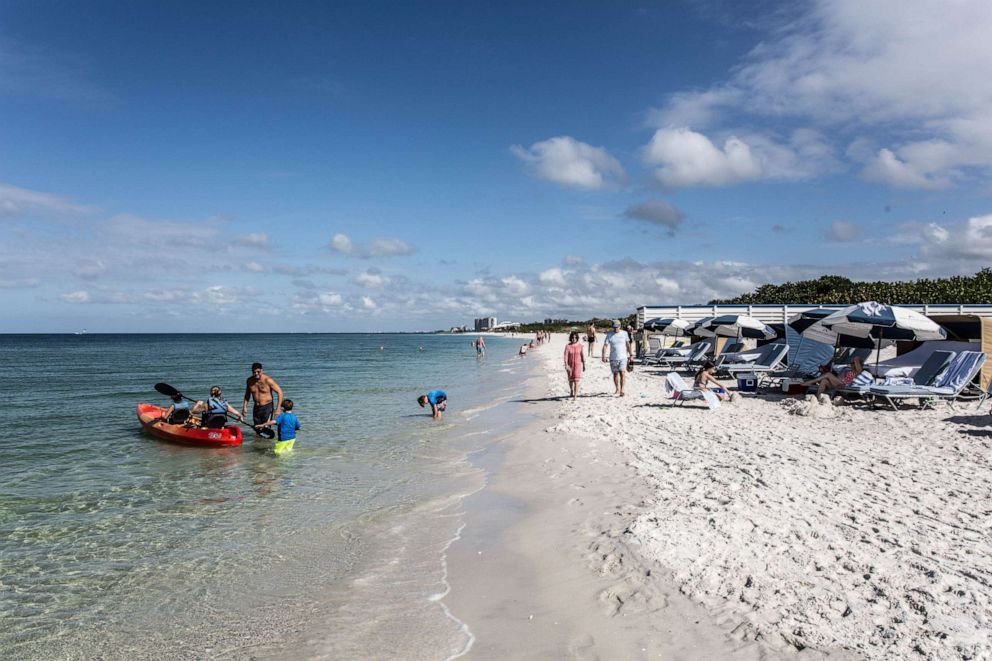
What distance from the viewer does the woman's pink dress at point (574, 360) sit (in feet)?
46.9

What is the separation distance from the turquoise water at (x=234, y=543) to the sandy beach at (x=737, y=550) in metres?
0.51

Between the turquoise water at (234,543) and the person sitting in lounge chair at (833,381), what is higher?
the person sitting in lounge chair at (833,381)

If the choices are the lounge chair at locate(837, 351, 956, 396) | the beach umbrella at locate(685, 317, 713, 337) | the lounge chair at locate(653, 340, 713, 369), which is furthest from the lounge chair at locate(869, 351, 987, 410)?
the lounge chair at locate(653, 340, 713, 369)

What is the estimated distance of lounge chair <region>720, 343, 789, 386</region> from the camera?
1648cm

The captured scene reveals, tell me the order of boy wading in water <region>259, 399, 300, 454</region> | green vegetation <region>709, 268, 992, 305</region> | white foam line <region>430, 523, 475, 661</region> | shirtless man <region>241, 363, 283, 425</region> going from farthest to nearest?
1. green vegetation <region>709, 268, 992, 305</region>
2. shirtless man <region>241, 363, 283, 425</region>
3. boy wading in water <region>259, 399, 300, 454</region>
4. white foam line <region>430, 523, 475, 661</region>

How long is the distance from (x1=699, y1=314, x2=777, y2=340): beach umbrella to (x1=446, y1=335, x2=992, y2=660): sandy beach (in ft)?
33.3

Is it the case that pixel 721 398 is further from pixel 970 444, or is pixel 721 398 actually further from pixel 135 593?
pixel 135 593

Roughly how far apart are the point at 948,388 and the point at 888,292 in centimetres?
4193

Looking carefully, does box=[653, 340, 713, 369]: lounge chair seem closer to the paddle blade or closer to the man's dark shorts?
the man's dark shorts

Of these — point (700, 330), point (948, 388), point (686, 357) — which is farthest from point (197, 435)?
point (686, 357)

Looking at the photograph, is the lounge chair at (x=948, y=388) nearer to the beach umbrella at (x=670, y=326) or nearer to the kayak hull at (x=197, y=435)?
the kayak hull at (x=197, y=435)

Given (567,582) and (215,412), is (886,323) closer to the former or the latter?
(567,582)

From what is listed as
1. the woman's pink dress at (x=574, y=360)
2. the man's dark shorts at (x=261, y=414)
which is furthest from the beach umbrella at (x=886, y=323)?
the man's dark shorts at (x=261, y=414)

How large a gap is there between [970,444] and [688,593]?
640 cm
